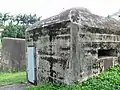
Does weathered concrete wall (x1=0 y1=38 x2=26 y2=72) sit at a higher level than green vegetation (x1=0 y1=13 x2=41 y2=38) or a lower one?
lower

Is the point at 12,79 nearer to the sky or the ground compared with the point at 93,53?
nearer to the ground

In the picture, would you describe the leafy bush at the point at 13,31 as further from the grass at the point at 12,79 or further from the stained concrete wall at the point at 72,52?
the stained concrete wall at the point at 72,52

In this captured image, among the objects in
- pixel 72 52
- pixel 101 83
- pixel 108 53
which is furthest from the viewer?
pixel 108 53

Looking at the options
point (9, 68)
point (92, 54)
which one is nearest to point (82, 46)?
point (92, 54)

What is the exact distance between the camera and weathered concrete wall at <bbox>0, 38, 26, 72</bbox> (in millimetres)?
14109

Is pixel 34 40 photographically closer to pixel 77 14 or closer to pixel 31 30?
pixel 31 30

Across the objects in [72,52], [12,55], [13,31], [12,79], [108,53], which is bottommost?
[12,79]

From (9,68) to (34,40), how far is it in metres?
5.89

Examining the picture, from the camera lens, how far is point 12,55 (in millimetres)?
14328

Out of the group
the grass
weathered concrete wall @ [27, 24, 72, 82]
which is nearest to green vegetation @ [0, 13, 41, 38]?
the grass

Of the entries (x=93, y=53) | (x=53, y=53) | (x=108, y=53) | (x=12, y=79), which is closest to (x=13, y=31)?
(x=12, y=79)

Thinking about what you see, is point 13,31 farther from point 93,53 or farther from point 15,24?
point 93,53

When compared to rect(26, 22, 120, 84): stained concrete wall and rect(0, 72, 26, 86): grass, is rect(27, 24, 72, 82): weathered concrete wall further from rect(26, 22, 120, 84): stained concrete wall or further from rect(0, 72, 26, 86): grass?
rect(0, 72, 26, 86): grass

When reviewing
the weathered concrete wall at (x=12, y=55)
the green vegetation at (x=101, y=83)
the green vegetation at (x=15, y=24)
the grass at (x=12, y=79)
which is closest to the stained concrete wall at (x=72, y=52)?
the green vegetation at (x=101, y=83)
